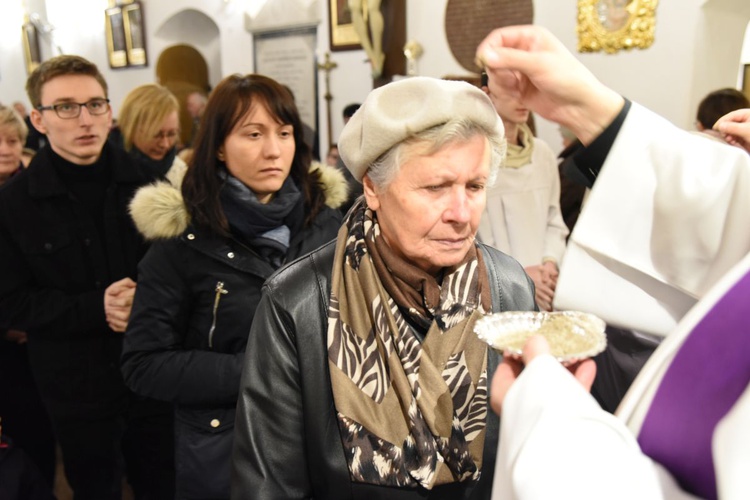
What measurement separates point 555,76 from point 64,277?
222 cm

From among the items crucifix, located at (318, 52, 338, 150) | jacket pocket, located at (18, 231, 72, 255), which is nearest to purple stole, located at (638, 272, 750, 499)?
jacket pocket, located at (18, 231, 72, 255)

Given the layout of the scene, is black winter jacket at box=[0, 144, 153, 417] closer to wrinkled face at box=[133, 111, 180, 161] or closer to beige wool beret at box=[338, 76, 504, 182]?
wrinkled face at box=[133, 111, 180, 161]

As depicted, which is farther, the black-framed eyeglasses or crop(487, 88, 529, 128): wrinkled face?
crop(487, 88, 529, 128): wrinkled face

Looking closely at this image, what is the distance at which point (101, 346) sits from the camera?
2.72m

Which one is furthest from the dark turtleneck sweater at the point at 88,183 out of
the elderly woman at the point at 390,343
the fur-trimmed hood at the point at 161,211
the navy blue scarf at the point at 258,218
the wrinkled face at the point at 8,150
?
the elderly woman at the point at 390,343

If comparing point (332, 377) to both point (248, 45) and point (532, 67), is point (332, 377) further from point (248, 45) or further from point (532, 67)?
point (248, 45)

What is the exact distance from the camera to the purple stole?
838 millimetres

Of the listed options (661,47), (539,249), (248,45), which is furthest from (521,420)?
(248,45)

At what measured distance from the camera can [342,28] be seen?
802 cm

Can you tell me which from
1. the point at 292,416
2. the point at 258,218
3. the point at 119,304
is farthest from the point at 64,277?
the point at 292,416

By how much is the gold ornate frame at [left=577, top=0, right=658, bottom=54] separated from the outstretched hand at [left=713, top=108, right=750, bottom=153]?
14.7 feet

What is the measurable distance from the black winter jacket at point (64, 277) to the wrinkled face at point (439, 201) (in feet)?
5.11

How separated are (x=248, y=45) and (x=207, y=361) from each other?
8.06 metres

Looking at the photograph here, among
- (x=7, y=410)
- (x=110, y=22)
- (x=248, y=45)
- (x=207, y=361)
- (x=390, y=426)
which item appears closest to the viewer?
(x=390, y=426)
